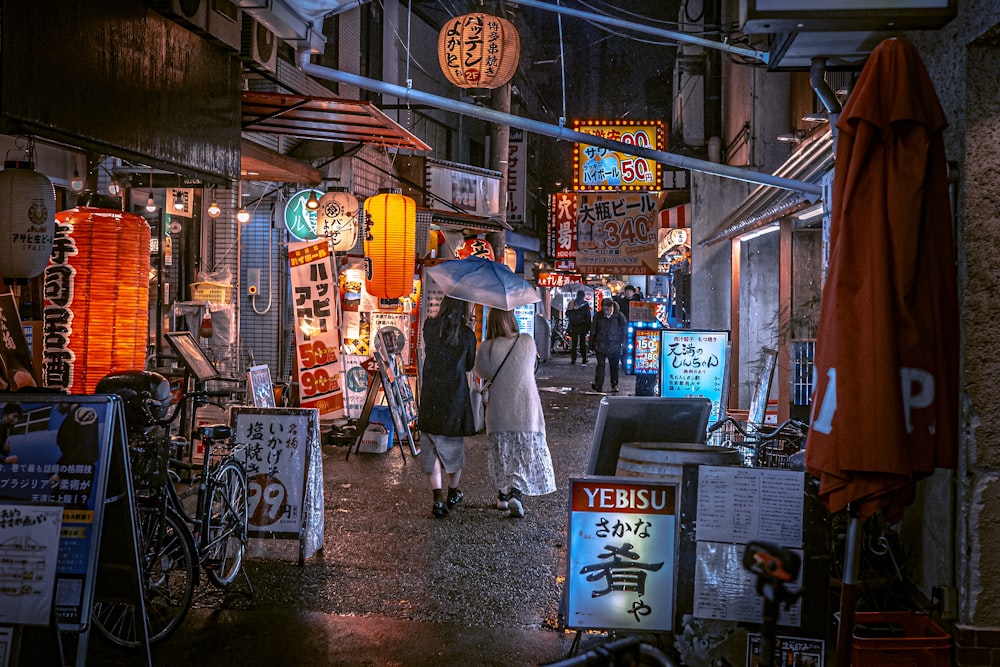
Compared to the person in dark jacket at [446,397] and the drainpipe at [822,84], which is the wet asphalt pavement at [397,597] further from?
the drainpipe at [822,84]

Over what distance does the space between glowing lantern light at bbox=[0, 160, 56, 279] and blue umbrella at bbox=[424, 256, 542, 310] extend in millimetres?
3937

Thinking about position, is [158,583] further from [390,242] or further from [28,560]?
[390,242]

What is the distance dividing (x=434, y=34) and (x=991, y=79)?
2004cm

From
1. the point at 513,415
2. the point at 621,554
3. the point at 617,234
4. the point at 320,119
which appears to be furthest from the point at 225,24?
the point at 617,234

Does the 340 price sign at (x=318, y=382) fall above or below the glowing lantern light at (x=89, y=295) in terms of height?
below

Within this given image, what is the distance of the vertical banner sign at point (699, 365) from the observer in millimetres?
11469

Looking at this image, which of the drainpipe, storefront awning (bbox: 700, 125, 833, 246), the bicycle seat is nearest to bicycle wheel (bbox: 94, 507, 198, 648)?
the bicycle seat

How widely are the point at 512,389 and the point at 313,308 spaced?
612cm

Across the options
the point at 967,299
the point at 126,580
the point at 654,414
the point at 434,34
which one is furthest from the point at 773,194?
the point at 434,34

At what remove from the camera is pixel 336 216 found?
13.6m

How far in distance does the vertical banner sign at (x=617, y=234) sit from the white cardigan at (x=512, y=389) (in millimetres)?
10298

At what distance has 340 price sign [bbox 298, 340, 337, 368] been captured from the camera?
47.3ft

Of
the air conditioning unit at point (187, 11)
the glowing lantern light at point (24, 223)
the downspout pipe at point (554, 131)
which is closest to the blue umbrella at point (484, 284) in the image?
the downspout pipe at point (554, 131)

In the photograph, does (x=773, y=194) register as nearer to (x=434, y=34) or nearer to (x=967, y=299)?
(x=967, y=299)
